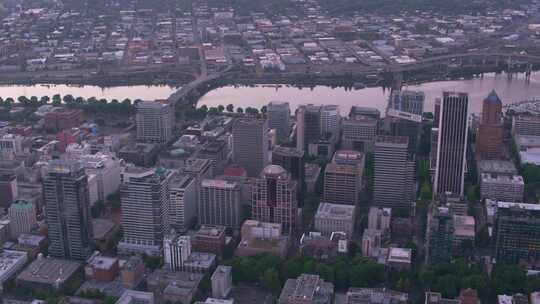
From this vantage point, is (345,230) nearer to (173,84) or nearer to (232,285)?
(232,285)

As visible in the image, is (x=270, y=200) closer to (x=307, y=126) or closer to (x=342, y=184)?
(x=342, y=184)

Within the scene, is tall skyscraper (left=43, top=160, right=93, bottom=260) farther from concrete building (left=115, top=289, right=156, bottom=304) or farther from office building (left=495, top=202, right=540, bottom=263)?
office building (left=495, top=202, right=540, bottom=263)

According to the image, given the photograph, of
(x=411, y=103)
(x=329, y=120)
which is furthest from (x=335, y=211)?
(x=411, y=103)

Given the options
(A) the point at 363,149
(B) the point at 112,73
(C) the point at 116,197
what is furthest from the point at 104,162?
(B) the point at 112,73

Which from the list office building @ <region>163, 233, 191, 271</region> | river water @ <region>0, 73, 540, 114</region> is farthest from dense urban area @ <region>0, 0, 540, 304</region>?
river water @ <region>0, 73, 540, 114</region>

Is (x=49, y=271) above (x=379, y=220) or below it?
below

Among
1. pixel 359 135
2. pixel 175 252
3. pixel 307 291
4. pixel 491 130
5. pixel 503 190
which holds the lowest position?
pixel 307 291
